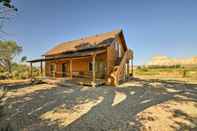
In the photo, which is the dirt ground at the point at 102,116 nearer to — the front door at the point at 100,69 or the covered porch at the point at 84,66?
the covered porch at the point at 84,66

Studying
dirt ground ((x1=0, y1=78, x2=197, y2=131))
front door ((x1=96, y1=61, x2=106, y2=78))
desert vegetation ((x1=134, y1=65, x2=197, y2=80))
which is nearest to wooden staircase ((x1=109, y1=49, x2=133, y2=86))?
front door ((x1=96, y1=61, x2=106, y2=78))

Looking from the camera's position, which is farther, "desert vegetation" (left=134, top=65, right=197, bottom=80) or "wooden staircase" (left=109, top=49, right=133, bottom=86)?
"desert vegetation" (left=134, top=65, right=197, bottom=80)

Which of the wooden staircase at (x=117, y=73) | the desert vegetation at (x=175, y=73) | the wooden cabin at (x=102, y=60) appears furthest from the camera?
the desert vegetation at (x=175, y=73)

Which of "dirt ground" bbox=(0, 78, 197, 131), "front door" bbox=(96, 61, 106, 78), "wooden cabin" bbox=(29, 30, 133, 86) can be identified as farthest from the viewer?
"front door" bbox=(96, 61, 106, 78)

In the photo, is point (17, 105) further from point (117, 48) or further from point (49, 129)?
point (117, 48)

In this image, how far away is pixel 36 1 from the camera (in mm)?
15039

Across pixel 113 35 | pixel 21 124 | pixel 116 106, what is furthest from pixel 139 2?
pixel 21 124

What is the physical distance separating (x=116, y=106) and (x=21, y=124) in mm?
4610

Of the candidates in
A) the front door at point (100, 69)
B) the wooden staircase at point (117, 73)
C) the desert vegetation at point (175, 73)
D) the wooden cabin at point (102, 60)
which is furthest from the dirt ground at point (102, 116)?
the desert vegetation at point (175, 73)

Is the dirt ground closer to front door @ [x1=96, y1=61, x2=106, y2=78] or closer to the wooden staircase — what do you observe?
the wooden staircase

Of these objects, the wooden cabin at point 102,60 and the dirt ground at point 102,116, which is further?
the wooden cabin at point 102,60

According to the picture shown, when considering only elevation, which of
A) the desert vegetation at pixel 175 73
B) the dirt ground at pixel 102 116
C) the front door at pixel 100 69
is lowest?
the dirt ground at pixel 102 116

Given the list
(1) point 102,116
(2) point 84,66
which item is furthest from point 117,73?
(1) point 102,116

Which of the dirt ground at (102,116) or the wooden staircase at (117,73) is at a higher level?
the wooden staircase at (117,73)
